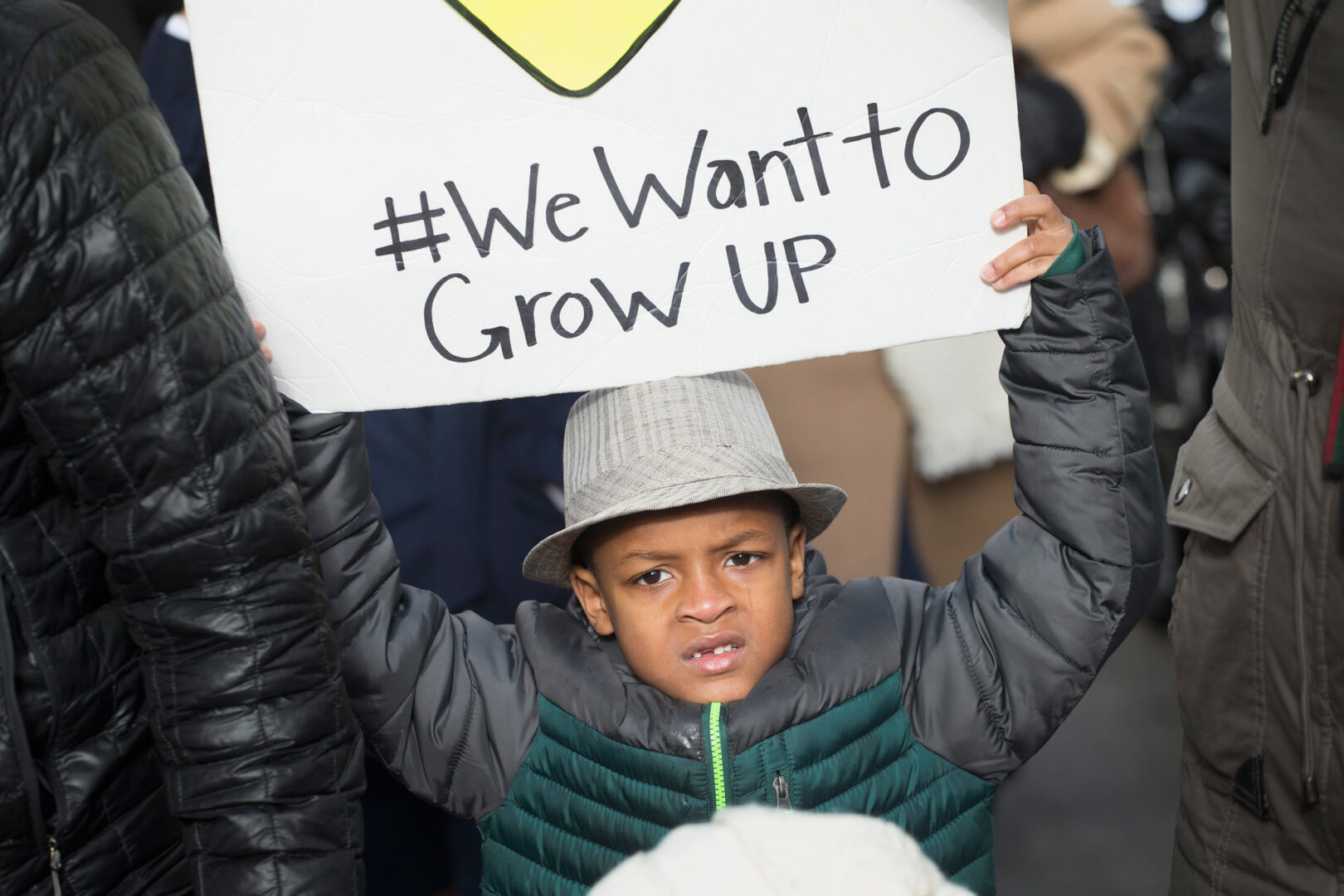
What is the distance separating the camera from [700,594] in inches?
58.1

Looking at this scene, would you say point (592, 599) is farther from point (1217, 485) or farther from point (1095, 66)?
point (1095, 66)

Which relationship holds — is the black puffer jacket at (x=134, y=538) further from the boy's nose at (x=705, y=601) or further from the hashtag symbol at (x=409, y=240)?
the boy's nose at (x=705, y=601)

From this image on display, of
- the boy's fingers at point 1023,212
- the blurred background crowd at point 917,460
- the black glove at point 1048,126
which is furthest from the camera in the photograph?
the black glove at point 1048,126

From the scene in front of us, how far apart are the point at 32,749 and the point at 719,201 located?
2.76 feet

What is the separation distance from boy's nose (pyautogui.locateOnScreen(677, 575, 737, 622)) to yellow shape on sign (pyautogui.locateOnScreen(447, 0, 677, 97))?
1.81 feet

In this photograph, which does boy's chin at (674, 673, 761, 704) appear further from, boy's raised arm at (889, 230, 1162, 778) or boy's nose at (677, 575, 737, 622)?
boy's raised arm at (889, 230, 1162, 778)

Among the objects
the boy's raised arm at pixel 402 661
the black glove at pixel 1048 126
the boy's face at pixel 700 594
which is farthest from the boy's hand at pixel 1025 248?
the black glove at pixel 1048 126

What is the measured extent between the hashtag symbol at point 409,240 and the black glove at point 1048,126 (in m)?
1.25

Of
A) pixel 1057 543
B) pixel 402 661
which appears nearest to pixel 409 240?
pixel 402 661

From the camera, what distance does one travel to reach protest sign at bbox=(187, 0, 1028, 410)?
→ 1.38 metres

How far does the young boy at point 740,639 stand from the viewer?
143 centimetres

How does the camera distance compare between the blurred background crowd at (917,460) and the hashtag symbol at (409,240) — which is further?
the blurred background crowd at (917,460)

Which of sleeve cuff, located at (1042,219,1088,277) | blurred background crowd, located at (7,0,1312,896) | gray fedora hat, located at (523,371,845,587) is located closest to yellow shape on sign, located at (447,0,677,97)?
Result: gray fedora hat, located at (523,371,845,587)

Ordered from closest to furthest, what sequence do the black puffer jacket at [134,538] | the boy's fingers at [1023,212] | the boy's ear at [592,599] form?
the black puffer jacket at [134,538]
the boy's fingers at [1023,212]
the boy's ear at [592,599]
